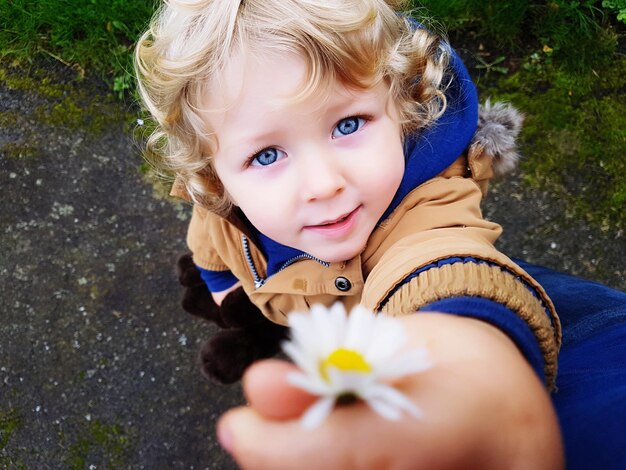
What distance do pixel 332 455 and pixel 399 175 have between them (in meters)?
0.70

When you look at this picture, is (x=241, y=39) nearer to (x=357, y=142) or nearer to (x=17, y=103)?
(x=357, y=142)

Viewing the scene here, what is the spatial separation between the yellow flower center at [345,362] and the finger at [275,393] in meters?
0.02

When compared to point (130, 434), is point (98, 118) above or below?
above

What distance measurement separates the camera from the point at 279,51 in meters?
0.89

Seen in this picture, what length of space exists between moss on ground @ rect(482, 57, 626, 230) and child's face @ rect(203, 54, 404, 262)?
35.5 inches

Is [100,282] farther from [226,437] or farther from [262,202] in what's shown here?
[226,437]

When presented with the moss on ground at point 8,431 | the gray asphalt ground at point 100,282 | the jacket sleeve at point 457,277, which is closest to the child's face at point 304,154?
the jacket sleeve at point 457,277

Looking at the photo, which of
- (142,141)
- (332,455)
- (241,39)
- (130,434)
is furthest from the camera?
(142,141)

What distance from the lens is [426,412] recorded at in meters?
0.35

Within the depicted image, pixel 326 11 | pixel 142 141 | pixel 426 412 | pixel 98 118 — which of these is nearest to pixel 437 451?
pixel 426 412

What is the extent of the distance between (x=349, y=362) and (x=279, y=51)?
661 millimetres

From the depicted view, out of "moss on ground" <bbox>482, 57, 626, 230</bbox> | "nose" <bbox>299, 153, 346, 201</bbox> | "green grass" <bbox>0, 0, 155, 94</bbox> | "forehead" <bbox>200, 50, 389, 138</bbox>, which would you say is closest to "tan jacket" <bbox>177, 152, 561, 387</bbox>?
"nose" <bbox>299, 153, 346, 201</bbox>

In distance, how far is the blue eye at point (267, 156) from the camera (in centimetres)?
92

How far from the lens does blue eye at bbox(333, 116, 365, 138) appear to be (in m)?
0.92
